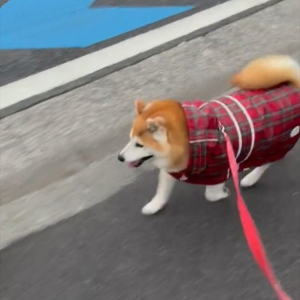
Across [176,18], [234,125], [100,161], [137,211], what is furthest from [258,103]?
[176,18]

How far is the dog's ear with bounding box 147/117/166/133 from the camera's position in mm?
1459

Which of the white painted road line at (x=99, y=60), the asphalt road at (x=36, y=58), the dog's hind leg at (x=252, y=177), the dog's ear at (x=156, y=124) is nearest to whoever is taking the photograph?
the dog's ear at (x=156, y=124)

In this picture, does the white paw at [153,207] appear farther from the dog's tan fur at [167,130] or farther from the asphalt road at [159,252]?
the dog's tan fur at [167,130]

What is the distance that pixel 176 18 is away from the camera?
2914mm

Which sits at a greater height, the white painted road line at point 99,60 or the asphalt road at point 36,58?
the asphalt road at point 36,58

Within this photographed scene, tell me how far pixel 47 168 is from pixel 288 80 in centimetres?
90

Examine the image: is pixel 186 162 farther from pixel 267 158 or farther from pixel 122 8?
pixel 122 8

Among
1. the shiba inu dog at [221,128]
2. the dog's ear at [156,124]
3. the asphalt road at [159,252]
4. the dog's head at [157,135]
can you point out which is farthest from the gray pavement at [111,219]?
the dog's ear at [156,124]

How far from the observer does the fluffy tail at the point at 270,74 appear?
5.31ft

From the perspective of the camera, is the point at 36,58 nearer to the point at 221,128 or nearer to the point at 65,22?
the point at 65,22

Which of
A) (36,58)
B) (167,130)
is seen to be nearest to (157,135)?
(167,130)

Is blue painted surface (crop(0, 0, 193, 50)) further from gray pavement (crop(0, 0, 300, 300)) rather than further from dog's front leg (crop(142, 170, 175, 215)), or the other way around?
dog's front leg (crop(142, 170, 175, 215))

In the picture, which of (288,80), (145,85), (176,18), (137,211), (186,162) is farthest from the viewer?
(176,18)

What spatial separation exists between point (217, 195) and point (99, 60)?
1.07 metres
